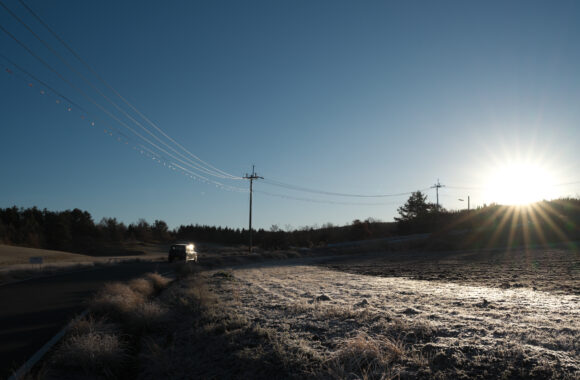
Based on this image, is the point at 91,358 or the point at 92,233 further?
the point at 92,233

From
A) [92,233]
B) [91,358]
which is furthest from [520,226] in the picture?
[92,233]

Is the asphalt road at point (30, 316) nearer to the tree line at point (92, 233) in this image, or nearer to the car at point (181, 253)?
the car at point (181, 253)

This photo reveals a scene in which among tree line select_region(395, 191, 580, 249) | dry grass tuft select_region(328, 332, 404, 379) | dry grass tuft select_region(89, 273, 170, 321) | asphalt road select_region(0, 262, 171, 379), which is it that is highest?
tree line select_region(395, 191, 580, 249)

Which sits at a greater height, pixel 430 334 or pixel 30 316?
pixel 430 334

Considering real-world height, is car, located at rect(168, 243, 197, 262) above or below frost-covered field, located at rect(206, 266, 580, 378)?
below

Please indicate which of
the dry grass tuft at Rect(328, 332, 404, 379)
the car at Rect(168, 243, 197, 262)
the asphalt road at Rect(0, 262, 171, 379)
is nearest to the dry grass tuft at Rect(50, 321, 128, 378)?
the asphalt road at Rect(0, 262, 171, 379)

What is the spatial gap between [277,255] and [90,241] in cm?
7138

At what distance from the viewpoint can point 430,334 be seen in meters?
5.64

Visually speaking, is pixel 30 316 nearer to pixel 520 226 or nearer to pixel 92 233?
pixel 520 226

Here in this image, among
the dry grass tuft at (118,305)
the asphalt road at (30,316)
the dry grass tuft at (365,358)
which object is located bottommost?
the asphalt road at (30,316)

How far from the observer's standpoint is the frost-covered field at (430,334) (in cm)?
434

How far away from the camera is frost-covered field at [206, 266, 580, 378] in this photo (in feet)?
14.2

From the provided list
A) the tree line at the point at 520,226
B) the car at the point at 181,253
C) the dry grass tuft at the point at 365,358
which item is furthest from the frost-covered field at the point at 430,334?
the car at the point at 181,253

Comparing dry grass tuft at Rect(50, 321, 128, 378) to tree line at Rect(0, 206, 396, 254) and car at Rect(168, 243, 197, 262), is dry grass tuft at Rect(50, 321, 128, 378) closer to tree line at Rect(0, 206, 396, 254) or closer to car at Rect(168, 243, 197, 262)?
car at Rect(168, 243, 197, 262)
